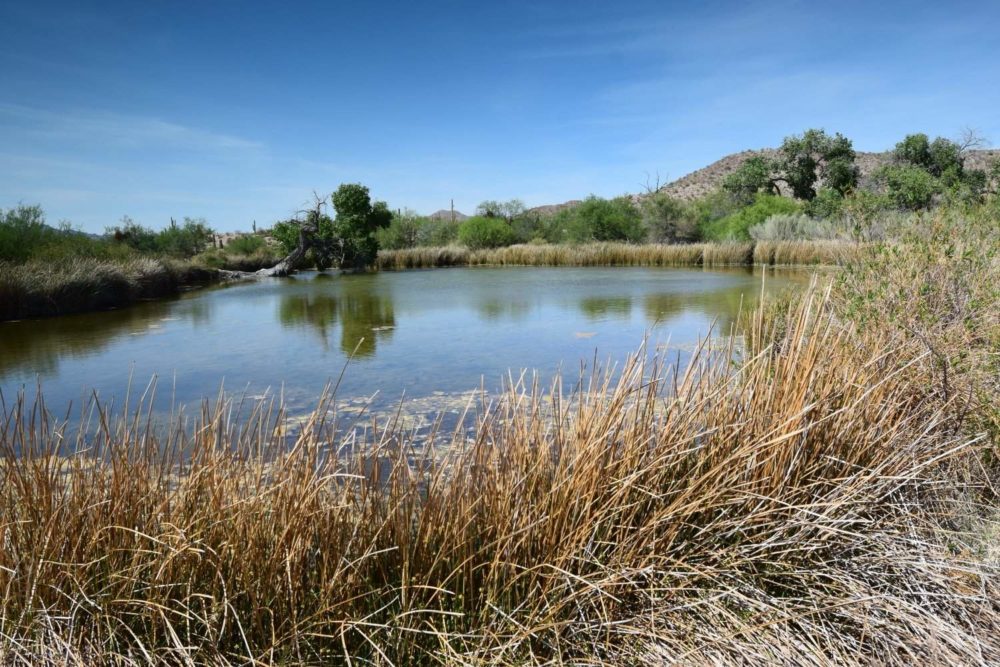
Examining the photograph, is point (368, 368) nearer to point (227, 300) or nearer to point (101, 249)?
point (227, 300)

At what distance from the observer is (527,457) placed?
78.9 inches

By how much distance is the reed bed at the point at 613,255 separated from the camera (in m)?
21.6

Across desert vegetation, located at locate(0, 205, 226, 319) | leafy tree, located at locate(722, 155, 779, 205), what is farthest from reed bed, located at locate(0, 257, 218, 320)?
leafy tree, located at locate(722, 155, 779, 205)

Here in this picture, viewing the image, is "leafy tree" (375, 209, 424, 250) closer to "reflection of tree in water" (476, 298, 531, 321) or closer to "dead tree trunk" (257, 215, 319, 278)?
"dead tree trunk" (257, 215, 319, 278)

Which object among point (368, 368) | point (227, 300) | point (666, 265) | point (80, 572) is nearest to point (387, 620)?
point (80, 572)

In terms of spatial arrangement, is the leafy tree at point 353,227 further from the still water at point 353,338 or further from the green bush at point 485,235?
the still water at point 353,338

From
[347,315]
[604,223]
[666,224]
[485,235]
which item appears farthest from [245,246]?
[666,224]

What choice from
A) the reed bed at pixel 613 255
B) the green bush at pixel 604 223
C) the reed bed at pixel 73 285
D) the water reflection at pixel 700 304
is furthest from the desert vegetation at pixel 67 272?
the green bush at pixel 604 223

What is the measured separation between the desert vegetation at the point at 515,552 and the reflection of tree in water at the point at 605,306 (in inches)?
318

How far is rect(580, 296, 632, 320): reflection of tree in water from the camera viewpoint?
10.5 metres

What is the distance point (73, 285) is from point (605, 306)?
10.2m

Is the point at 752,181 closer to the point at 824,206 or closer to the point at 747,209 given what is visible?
the point at 747,209

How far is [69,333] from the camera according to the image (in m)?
9.40

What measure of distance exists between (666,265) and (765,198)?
1395 centimetres
